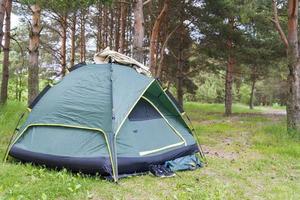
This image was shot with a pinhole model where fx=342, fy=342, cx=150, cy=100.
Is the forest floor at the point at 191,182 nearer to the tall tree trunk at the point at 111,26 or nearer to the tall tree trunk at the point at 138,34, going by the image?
the tall tree trunk at the point at 138,34

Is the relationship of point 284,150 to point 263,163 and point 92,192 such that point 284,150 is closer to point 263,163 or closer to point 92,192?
point 263,163

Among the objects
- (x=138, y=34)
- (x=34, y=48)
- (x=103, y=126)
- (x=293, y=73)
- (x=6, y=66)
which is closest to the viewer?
(x=103, y=126)

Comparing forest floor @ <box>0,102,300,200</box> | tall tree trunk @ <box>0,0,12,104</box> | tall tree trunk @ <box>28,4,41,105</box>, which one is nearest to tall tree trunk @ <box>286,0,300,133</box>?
forest floor @ <box>0,102,300,200</box>

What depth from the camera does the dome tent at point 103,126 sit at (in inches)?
181

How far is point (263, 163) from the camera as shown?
575cm

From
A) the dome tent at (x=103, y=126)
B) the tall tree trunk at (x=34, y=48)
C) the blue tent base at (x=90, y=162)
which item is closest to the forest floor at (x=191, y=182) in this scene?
the blue tent base at (x=90, y=162)

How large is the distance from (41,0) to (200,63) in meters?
11.0

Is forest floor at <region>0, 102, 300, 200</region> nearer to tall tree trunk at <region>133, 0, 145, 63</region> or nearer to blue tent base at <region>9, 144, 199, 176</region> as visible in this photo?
blue tent base at <region>9, 144, 199, 176</region>

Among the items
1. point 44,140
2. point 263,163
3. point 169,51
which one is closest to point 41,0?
point 44,140

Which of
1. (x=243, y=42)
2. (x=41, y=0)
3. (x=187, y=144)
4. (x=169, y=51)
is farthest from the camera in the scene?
(x=169, y=51)

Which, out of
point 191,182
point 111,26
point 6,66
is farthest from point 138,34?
point 111,26

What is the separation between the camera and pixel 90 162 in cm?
446

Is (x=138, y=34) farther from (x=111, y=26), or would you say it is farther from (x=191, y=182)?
(x=111, y=26)

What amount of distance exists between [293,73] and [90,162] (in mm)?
5832
